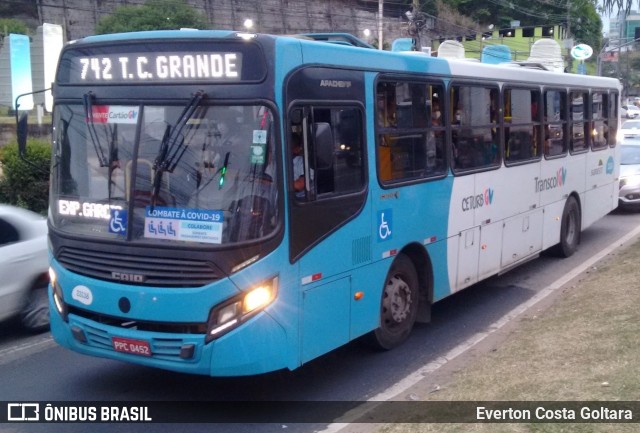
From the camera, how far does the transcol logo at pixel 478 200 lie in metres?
9.40

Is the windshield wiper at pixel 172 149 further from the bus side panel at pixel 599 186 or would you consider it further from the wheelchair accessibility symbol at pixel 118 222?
the bus side panel at pixel 599 186

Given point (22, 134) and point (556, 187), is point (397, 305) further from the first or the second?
point (556, 187)

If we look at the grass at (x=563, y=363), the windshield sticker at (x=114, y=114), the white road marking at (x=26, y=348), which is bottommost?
the white road marking at (x=26, y=348)

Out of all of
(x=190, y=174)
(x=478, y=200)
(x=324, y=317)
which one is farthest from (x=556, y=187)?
(x=190, y=174)

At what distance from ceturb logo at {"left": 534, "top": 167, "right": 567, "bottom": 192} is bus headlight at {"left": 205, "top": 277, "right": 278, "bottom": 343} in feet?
22.2

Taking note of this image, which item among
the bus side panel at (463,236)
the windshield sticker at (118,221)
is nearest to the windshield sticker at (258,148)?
the windshield sticker at (118,221)

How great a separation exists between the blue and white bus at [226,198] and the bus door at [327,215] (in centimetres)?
2

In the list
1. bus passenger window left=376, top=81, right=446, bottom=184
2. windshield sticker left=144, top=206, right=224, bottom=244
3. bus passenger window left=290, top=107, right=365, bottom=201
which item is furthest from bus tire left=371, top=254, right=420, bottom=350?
windshield sticker left=144, top=206, right=224, bottom=244

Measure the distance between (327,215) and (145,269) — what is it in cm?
160

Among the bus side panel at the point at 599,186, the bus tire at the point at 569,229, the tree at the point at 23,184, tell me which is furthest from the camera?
the tree at the point at 23,184

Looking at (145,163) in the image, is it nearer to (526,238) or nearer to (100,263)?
(100,263)

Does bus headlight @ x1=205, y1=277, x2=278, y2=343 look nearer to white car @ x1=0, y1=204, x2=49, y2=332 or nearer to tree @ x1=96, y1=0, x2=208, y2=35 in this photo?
white car @ x1=0, y1=204, x2=49, y2=332

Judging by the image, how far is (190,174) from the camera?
6.15 m

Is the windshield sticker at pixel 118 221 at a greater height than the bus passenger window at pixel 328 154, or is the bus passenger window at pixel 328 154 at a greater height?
the bus passenger window at pixel 328 154
